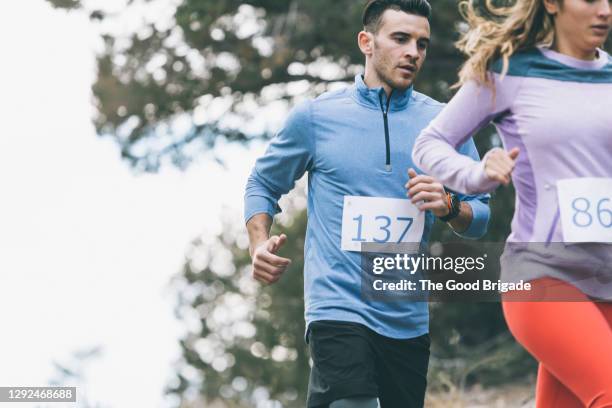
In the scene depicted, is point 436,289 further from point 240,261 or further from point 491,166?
point 240,261

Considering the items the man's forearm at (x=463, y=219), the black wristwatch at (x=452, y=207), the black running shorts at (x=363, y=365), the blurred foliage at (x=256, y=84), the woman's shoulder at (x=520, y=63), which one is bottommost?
the blurred foliage at (x=256, y=84)

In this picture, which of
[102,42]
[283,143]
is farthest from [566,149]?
[102,42]

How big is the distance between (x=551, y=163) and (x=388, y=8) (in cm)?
184

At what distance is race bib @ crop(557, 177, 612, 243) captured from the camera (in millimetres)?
3689

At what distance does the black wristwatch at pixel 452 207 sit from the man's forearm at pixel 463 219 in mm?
19

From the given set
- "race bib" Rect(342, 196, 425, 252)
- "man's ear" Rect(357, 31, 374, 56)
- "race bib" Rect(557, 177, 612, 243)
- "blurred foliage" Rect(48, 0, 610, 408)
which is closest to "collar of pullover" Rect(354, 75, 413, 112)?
"man's ear" Rect(357, 31, 374, 56)

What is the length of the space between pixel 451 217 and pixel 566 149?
1202 millimetres

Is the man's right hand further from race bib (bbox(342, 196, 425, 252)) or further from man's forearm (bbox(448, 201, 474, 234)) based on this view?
man's forearm (bbox(448, 201, 474, 234))

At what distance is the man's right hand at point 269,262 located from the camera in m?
4.72

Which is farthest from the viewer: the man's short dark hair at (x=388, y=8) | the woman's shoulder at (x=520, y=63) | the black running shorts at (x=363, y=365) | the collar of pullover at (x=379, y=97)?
the man's short dark hair at (x=388, y=8)

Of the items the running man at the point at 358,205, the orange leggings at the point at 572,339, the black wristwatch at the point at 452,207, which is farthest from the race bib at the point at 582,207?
the black wristwatch at the point at 452,207

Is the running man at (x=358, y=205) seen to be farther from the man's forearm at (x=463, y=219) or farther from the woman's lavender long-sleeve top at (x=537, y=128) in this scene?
the woman's lavender long-sleeve top at (x=537, y=128)

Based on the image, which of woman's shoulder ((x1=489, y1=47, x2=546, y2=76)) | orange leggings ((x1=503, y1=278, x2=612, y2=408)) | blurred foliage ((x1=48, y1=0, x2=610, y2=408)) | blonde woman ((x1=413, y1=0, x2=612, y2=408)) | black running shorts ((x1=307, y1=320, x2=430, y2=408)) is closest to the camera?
orange leggings ((x1=503, y1=278, x2=612, y2=408))

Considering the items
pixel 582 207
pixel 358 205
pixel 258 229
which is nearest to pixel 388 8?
pixel 358 205
